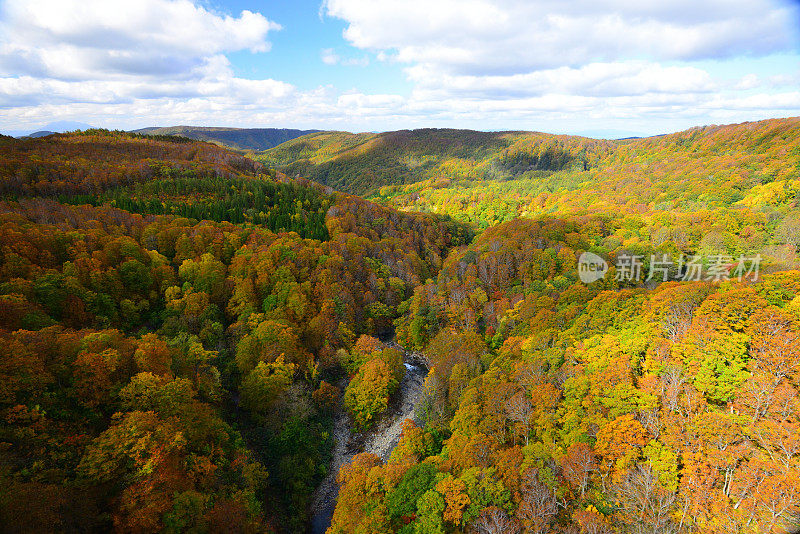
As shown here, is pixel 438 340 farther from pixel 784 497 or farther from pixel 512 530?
pixel 784 497

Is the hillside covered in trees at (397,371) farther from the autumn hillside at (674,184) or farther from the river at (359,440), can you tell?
the autumn hillside at (674,184)

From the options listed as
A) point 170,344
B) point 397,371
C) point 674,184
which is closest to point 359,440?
point 397,371

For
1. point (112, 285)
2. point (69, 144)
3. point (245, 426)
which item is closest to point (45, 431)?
point (245, 426)

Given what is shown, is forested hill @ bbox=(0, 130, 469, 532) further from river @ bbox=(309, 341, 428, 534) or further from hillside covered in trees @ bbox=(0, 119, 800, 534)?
river @ bbox=(309, 341, 428, 534)

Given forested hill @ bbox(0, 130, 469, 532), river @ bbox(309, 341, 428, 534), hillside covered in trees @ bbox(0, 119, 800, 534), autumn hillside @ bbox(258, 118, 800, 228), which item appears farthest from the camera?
autumn hillside @ bbox(258, 118, 800, 228)

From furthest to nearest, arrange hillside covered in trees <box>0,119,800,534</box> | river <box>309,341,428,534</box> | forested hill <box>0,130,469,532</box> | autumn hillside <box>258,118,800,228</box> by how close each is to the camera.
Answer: autumn hillside <box>258,118,800,228</box> → river <box>309,341,428,534</box> → forested hill <box>0,130,469,532</box> → hillside covered in trees <box>0,119,800,534</box>

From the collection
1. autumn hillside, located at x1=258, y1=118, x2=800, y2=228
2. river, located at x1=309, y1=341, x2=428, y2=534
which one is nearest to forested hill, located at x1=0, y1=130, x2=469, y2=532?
river, located at x1=309, y1=341, x2=428, y2=534
